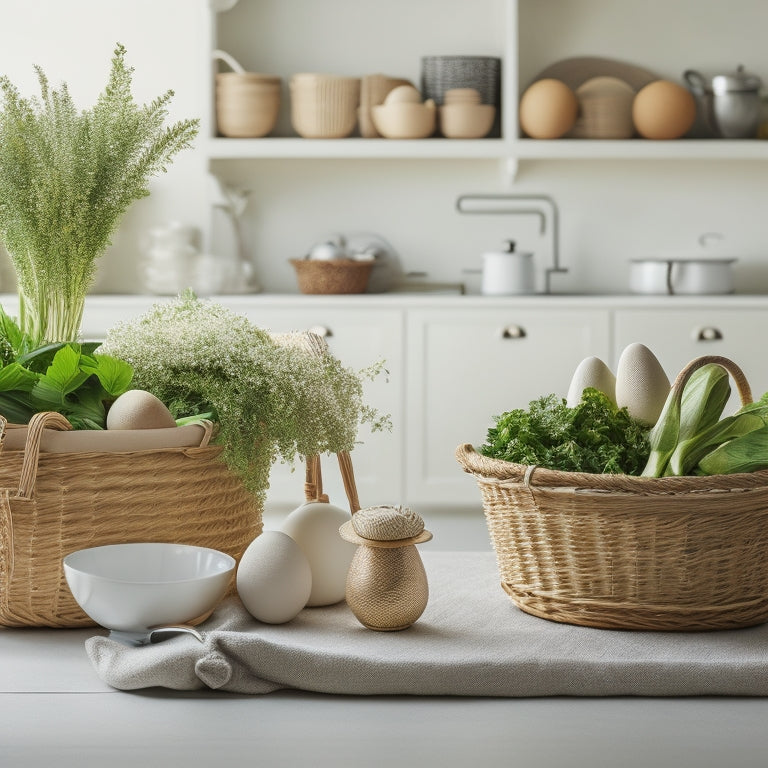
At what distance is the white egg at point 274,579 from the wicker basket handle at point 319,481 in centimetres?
15

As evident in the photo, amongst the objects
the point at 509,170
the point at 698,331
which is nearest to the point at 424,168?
the point at 509,170

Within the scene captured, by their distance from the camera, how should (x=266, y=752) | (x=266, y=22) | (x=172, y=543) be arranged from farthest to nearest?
(x=266, y=22)
(x=172, y=543)
(x=266, y=752)

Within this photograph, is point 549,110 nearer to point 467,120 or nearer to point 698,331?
point 467,120

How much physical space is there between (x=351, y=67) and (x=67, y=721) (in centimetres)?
330

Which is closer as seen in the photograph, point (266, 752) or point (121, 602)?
point (266, 752)

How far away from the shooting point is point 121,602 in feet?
3.11

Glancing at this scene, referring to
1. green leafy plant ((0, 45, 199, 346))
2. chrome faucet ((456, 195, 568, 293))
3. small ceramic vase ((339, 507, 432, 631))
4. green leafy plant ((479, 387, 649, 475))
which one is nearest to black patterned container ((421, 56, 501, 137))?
chrome faucet ((456, 195, 568, 293))

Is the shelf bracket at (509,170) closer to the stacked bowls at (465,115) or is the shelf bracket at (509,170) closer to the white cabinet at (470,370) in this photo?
the stacked bowls at (465,115)

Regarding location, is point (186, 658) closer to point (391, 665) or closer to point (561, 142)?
point (391, 665)

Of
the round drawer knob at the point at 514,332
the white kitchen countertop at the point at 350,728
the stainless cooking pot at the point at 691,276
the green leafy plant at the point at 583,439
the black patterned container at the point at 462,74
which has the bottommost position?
the white kitchen countertop at the point at 350,728

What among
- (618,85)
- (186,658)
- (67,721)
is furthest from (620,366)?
(618,85)

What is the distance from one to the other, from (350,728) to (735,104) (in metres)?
3.18

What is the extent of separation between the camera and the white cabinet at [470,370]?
3.38 metres

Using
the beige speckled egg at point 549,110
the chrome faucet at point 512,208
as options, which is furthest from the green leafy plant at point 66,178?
the chrome faucet at point 512,208
